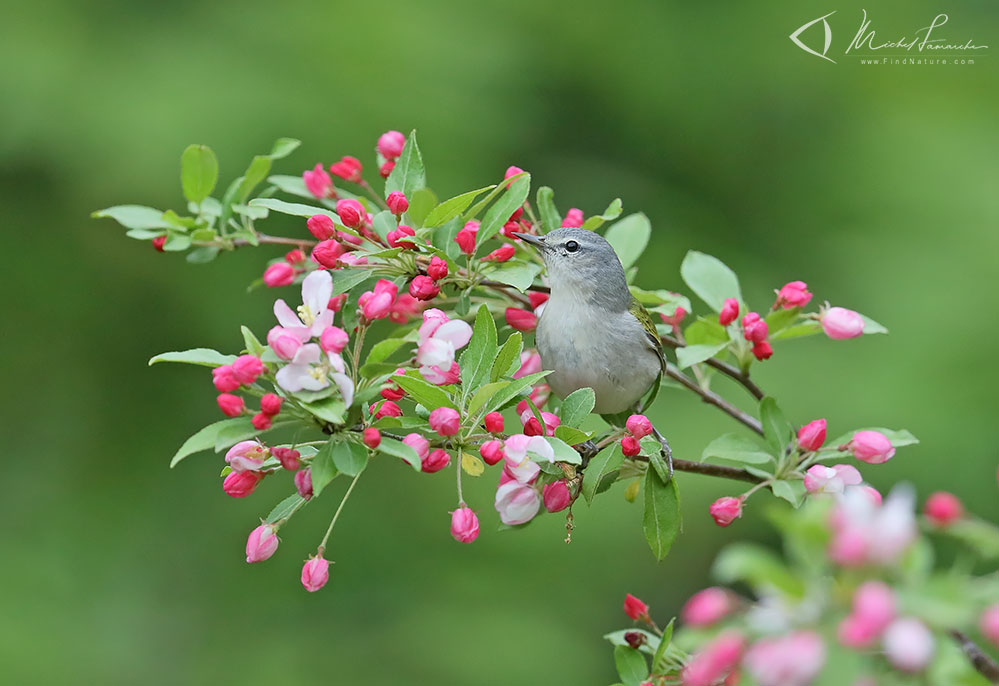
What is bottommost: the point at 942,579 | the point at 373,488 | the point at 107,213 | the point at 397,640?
the point at 397,640

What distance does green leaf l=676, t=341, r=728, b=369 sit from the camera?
244 cm

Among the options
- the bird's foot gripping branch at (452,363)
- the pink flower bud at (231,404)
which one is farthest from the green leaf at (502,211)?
the pink flower bud at (231,404)

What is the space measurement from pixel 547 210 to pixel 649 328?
1.60 feet

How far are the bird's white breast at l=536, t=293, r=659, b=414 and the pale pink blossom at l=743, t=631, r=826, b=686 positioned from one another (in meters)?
1.70

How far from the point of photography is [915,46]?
18.7ft

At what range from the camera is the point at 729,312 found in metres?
2.54

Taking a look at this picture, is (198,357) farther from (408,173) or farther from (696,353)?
(696,353)

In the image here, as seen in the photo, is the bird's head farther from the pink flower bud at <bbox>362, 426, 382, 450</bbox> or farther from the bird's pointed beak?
the pink flower bud at <bbox>362, 426, 382, 450</bbox>

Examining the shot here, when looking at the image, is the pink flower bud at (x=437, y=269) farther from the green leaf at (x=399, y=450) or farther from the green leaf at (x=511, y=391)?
the green leaf at (x=399, y=450)

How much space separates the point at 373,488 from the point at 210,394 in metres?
1.01

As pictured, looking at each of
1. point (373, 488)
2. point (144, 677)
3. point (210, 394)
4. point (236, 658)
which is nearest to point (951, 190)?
point (373, 488)

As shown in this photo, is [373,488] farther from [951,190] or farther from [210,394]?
[951,190]

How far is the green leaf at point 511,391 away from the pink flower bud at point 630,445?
278 mm

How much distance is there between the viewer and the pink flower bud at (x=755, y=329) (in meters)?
2.46
